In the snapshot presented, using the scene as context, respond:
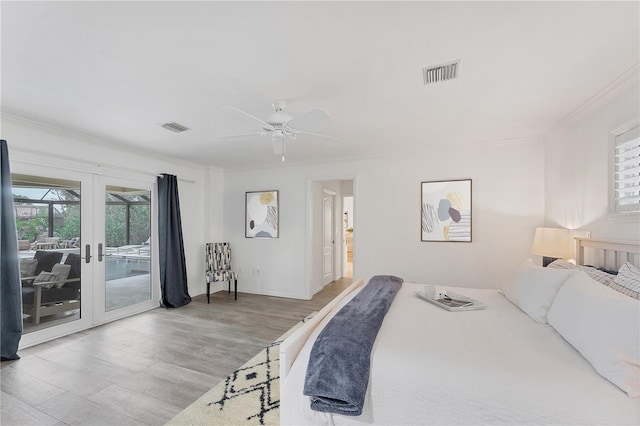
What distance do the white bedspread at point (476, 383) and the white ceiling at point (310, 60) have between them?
180 cm

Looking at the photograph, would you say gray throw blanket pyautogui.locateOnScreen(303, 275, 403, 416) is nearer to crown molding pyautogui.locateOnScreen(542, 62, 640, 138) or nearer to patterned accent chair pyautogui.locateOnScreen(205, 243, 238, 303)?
crown molding pyautogui.locateOnScreen(542, 62, 640, 138)

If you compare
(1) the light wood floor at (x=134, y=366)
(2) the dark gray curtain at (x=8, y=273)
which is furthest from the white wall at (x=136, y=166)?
(1) the light wood floor at (x=134, y=366)

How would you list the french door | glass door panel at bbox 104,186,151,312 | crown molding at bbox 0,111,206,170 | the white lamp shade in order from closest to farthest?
the white lamp shade → crown molding at bbox 0,111,206,170 → the french door → glass door panel at bbox 104,186,151,312

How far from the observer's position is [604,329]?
137cm

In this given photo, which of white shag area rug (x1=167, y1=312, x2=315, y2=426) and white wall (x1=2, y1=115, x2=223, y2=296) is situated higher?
white wall (x1=2, y1=115, x2=223, y2=296)

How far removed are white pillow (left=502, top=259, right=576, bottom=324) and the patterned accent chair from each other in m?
4.11

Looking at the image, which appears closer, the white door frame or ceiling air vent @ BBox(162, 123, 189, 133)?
ceiling air vent @ BBox(162, 123, 189, 133)

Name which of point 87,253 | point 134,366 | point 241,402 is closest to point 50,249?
point 87,253

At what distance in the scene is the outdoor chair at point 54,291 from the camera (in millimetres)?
3229

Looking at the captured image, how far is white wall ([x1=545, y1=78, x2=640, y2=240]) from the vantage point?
7.11 ft

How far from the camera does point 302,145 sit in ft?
13.1

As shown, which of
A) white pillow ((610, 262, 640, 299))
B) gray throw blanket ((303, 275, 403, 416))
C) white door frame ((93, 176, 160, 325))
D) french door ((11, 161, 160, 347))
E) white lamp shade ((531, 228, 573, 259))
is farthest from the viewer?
white door frame ((93, 176, 160, 325))

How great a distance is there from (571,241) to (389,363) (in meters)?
2.58

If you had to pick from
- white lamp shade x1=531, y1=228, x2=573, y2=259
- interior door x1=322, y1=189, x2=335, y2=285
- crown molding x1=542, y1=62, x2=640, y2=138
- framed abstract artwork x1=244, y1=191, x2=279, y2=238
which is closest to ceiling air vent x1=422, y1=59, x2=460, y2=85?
crown molding x1=542, y1=62, x2=640, y2=138
